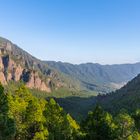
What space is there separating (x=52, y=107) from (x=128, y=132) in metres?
21.7

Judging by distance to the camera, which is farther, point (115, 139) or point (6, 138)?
point (6, 138)

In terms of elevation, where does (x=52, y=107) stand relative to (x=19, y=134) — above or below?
above

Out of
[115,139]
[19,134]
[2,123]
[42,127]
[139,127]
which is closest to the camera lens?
[115,139]

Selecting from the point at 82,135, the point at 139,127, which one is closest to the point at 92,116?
the point at 82,135

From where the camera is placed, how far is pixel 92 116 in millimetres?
51844

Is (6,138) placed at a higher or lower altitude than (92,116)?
lower

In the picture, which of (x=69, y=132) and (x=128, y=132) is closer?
(x=69, y=132)

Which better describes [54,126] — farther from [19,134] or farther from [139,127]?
[139,127]

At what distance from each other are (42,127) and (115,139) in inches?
1083

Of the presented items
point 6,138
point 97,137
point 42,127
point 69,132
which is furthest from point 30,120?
point 97,137

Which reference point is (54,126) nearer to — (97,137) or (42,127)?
(42,127)

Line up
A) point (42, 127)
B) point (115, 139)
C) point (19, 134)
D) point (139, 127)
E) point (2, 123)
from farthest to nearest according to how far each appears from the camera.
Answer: point (139, 127) → point (19, 134) → point (42, 127) → point (2, 123) → point (115, 139)

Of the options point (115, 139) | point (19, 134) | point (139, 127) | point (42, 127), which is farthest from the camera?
point (139, 127)

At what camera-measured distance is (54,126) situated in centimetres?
7725
